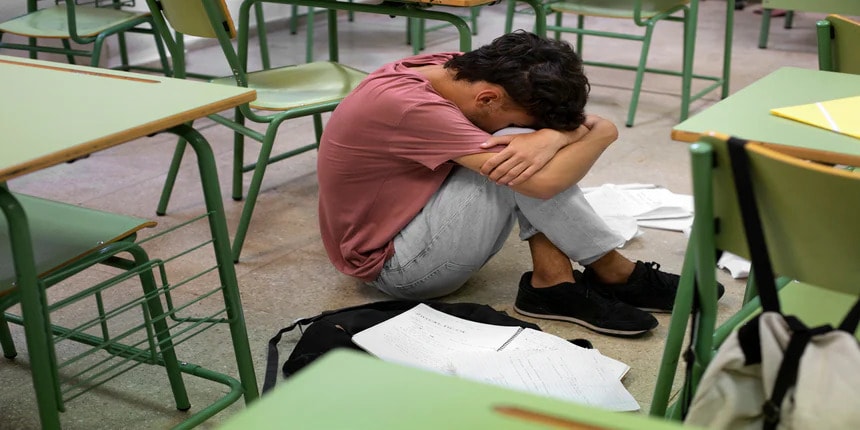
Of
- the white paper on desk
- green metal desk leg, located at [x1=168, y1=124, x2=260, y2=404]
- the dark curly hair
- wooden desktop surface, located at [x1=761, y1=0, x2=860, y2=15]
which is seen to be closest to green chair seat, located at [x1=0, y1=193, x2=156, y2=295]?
green metal desk leg, located at [x1=168, y1=124, x2=260, y2=404]

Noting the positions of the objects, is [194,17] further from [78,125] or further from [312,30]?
[312,30]

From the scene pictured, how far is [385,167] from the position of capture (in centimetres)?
227

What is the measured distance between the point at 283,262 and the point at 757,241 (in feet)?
5.66

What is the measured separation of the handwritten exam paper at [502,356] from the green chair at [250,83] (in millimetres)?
659

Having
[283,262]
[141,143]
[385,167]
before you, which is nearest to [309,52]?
[141,143]

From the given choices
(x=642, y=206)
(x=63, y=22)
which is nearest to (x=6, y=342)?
(x=642, y=206)

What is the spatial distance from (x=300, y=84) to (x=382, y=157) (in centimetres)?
74

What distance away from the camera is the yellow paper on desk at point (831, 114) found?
1.51 meters

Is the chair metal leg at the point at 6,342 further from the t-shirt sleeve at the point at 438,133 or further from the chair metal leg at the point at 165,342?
the t-shirt sleeve at the point at 438,133

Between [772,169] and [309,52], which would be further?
[309,52]

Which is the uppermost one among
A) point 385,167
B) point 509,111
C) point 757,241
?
point 757,241

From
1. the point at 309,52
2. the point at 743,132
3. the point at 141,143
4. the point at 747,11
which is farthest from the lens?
the point at 747,11

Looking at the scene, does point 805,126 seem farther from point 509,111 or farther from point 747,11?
point 747,11

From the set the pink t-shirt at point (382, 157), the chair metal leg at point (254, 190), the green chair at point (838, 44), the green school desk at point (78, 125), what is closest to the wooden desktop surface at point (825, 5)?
the green chair at point (838, 44)
